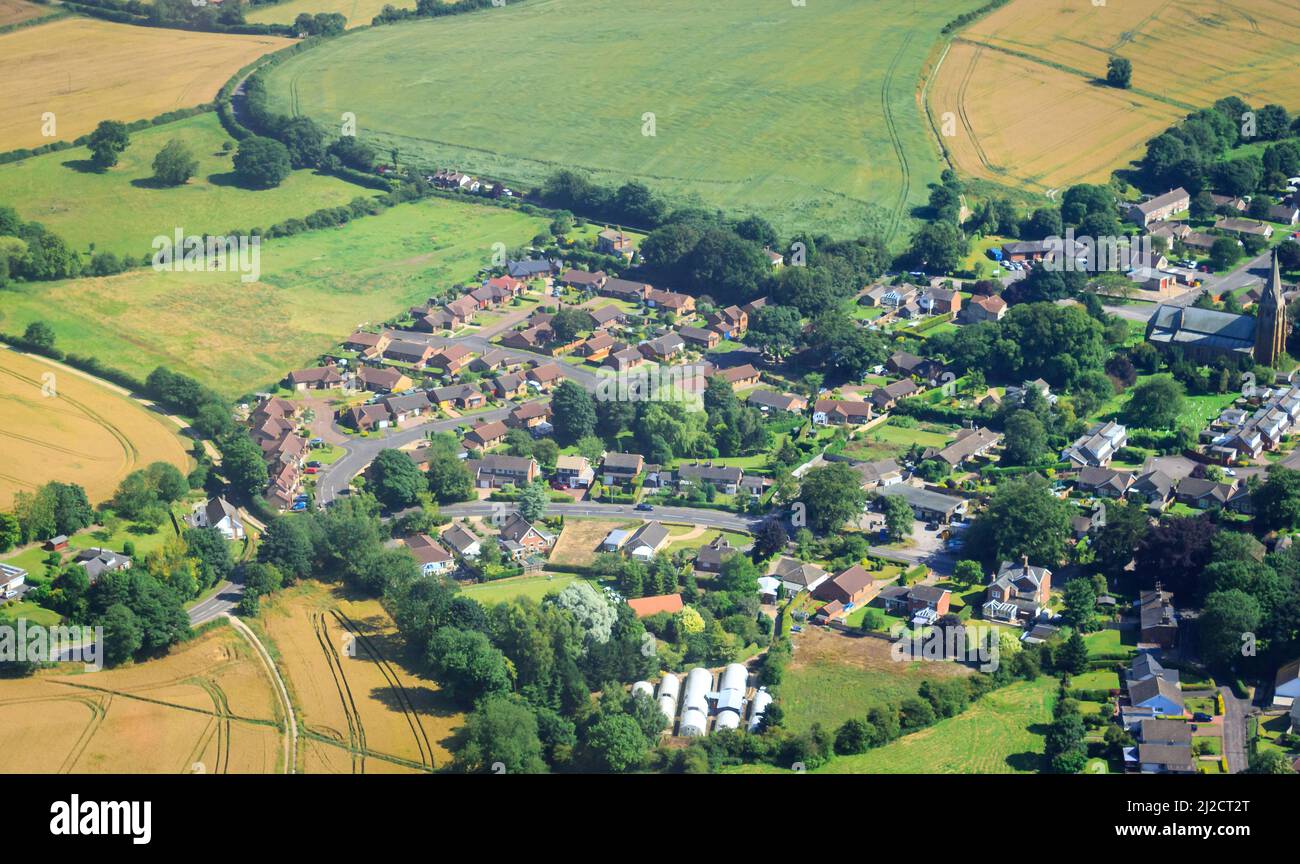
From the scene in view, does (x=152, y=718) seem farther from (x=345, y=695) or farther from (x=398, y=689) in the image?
(x=398, y=689)

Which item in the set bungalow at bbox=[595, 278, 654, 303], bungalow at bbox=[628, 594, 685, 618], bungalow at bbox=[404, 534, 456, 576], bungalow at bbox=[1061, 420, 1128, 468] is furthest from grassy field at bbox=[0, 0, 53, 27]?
bungalow at bbox=[1061, 420, 1128, 468]

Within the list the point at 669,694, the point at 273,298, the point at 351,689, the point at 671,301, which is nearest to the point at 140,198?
the point at 273,298

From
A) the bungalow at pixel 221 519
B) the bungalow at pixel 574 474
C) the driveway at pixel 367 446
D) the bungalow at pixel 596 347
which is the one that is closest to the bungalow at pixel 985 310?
the bungalow at pixel 596 347

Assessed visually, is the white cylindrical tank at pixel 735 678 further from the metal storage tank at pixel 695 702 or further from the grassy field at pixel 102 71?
the grassy field at pixel 102 71

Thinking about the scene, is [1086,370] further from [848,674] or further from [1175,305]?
[848,674]

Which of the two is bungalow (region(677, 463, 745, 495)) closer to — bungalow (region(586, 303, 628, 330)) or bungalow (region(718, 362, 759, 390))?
bungalow (region(718, 362, 759, 390))

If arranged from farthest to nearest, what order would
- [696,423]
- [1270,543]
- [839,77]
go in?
[839,77] < [696,423] < [1270,543]

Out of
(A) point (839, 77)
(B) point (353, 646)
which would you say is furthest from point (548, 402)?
(A) point (839, 77)
